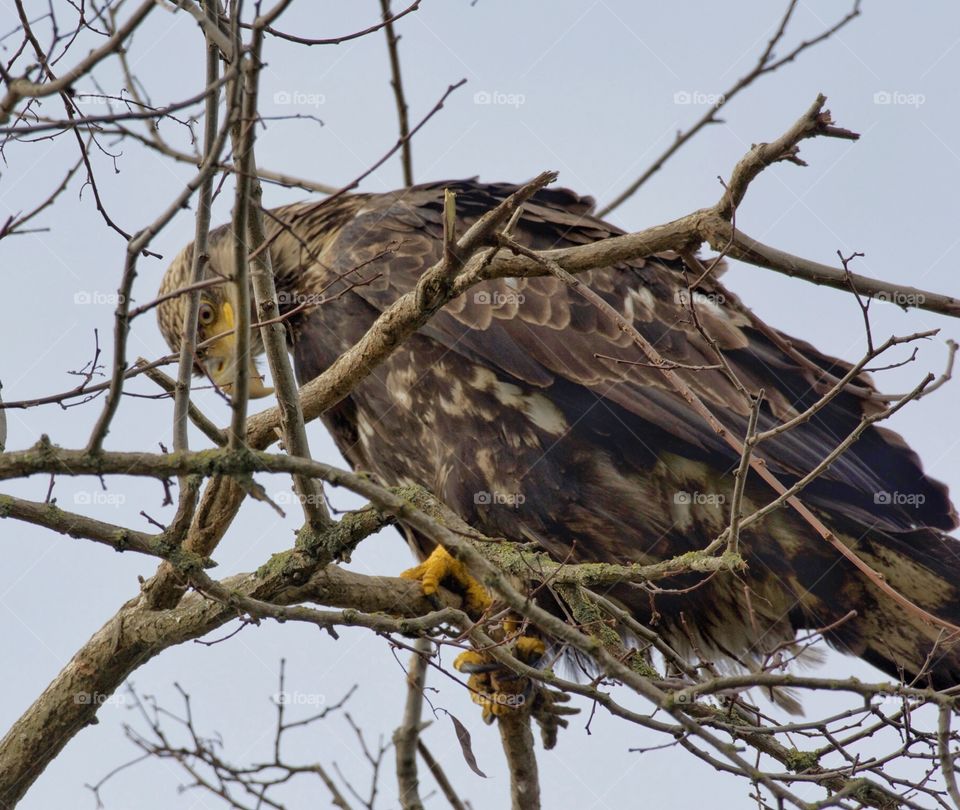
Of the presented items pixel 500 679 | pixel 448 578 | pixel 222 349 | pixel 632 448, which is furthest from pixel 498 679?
pixel 222 349

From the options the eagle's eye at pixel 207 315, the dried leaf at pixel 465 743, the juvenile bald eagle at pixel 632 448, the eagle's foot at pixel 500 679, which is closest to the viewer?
the dried leaf at pixel 465 743

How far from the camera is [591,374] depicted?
466 centimetres

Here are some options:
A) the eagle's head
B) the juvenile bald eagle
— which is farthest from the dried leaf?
the eagle's head

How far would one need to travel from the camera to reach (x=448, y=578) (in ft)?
14.5

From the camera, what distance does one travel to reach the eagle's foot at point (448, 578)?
4.30m

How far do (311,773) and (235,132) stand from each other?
7.78ft

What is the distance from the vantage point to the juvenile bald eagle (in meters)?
4.53

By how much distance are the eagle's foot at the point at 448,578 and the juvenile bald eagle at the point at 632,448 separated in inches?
12.6

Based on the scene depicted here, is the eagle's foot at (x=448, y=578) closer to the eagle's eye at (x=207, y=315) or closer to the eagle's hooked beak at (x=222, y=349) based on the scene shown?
the eagle's hooked beak at (x=222, y=349)

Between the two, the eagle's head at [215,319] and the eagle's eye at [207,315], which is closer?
the eagle's head at [215,319]

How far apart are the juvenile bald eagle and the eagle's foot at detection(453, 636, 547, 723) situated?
436mm

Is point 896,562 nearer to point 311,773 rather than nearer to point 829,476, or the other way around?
point 829,476

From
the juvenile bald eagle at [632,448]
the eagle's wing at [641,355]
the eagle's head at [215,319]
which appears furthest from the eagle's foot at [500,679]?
the eagle's head at [215,319]

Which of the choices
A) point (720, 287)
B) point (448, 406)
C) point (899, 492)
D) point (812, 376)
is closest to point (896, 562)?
point (899, 492)
